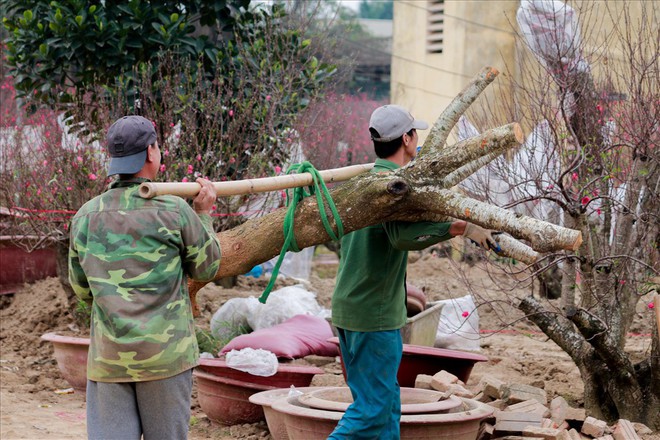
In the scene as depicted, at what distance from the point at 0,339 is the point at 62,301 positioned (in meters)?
0.82

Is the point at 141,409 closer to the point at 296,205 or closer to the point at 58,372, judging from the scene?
the point at 296,205

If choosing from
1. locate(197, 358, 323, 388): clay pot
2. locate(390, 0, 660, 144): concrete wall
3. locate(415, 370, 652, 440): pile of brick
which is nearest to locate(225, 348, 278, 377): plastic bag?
locate(197, 358, 323, 388): clay pot

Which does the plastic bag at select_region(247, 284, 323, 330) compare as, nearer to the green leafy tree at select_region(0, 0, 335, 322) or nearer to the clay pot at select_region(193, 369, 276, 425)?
the green leafy tree at select_region(0, 0, 335, 322)

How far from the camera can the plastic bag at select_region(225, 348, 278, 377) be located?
6.46 m

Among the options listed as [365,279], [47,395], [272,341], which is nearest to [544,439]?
[365,279]

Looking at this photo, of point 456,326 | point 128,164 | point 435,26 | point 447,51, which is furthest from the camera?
point 435,26

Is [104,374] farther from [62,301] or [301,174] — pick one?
[62,301]

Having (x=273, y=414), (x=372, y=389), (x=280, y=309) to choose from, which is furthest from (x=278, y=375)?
(x=280, y=309)

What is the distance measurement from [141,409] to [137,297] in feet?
1.60

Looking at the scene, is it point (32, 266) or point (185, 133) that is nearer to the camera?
point (185, 133)

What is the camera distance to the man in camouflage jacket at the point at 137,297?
12.4 feet

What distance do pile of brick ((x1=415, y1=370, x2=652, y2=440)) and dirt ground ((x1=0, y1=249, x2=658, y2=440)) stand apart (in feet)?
1.30

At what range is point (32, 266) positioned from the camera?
39.3 feet

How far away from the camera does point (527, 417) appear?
5.66 m
